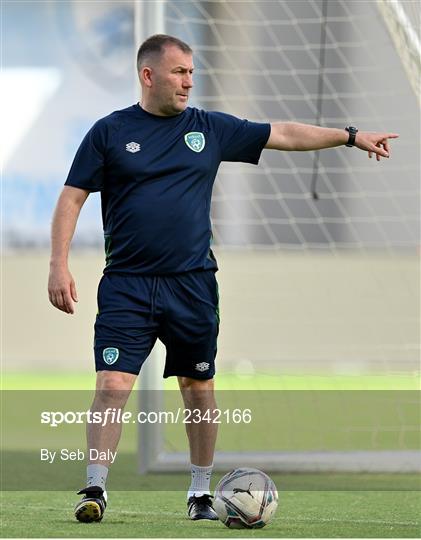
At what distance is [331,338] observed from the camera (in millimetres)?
12961

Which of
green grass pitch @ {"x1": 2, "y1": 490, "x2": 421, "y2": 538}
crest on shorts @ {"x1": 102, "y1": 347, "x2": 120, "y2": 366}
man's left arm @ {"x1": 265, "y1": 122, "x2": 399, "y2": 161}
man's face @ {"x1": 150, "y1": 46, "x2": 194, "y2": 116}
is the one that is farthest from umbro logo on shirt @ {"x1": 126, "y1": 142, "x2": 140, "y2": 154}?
green grass pitch @ {"x1": 2, "y1": 490, "x2": 421, "y2": 538}

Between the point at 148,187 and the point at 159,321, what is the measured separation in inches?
17.9

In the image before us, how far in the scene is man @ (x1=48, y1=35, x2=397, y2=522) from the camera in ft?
13.9

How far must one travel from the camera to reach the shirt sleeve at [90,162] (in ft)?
14.0

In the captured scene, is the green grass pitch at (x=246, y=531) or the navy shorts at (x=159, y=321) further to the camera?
the navy shorts at (x=159, y=321)

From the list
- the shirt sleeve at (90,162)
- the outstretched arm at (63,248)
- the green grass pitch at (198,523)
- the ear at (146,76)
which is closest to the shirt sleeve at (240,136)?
the ear at (146,76)

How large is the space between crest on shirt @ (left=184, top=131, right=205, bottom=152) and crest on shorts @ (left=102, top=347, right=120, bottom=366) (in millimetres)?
743

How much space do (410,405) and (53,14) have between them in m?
9.20

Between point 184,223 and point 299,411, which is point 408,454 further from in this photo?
point 299,411

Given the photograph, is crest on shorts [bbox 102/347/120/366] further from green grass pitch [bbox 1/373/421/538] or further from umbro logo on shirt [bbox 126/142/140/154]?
umbro logo on shirt [bbox 126/142/140/154]

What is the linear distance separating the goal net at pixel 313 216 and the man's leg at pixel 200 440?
64.0 inches

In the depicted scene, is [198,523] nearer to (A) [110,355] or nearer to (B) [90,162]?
(A) [110,355]

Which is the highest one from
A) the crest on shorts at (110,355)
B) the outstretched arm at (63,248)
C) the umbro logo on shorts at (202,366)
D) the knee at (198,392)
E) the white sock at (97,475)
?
the outstretched arm at (63,248)

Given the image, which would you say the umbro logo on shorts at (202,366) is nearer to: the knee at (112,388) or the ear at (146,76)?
the knee at (112,388)
